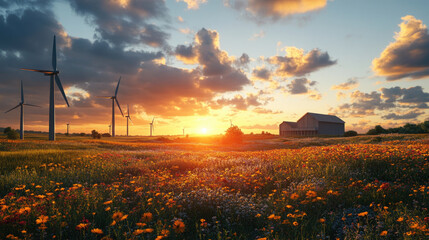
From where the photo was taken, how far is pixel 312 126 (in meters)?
87.0

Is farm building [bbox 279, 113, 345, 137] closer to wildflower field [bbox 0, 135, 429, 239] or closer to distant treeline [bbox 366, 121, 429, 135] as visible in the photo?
distant treeline [bbox 366, 121, 429, 135]

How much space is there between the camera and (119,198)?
264 inches

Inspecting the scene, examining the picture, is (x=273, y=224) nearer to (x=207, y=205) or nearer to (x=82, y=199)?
(x=207, y=205)

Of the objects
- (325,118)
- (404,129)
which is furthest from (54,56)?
(404,129)

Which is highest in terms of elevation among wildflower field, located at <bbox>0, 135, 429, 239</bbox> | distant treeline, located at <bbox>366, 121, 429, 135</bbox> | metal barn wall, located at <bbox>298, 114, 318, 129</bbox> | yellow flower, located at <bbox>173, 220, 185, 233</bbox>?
metal barn wall, located at <bbox>298, 114, 318, 129</bbox>

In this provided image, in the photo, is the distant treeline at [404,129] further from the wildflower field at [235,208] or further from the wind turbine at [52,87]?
the wind turbine at [52,87]

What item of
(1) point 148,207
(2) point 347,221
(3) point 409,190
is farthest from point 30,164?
(3) point 409,190

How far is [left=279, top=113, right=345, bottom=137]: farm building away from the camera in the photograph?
86438mm

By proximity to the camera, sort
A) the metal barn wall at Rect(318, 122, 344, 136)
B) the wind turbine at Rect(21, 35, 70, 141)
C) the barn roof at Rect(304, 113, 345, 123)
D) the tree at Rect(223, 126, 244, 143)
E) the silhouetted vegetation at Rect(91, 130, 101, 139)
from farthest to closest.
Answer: the barn roof at Rect(304, 113, 345, 123) → the metal barn wall at Rect(318, 122, 344, 136) → the silhouetted vegetation at Rect(91, 130, 101, 139) → the tree at Rect(223, 126, 244, 143) → the wind turbine at Rect(21, 35, 70, 141)

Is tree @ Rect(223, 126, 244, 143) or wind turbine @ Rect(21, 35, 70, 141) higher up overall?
wind turbine @ Rect(21, 35, 70, 141)

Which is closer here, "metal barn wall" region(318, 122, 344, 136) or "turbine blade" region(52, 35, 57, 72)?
"turbine blade" region(52, 35, 57, 72)

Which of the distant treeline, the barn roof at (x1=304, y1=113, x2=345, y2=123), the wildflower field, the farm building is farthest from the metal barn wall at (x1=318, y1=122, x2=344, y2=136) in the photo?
the wildflower field

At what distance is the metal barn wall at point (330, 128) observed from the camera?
286 ft

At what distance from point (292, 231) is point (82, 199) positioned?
5.11m
